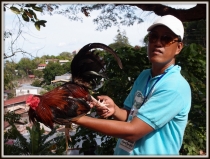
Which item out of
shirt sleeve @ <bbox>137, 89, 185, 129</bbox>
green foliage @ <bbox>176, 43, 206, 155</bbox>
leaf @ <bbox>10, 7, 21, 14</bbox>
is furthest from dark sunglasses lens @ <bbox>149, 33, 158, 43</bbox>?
green foliage @ <bbox>176, 43, 206, 155</bbox>

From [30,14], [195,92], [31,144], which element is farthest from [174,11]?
[31,144]

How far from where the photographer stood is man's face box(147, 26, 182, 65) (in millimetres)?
1283

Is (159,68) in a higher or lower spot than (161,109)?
higher

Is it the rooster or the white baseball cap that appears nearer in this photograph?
the white baseball cap

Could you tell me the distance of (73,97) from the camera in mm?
1624

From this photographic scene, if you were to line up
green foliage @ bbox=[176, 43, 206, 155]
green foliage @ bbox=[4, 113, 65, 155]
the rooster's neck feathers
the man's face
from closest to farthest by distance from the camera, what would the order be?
the man's face < the rooster's neck feathers < green foliage @ bbox=[176, 43, 206, 155] < green foliage @ bbox=[4, 113, 65, 155]

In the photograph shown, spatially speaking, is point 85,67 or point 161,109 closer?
point 161,109

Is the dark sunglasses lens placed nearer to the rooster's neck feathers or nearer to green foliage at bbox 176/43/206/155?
the rooster's neck feathers

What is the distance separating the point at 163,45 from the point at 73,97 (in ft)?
2.38

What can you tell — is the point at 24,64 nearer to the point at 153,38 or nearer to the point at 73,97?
the point at 73,97

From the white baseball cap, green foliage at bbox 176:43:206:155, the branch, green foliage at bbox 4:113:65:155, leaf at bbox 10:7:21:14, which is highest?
the branch

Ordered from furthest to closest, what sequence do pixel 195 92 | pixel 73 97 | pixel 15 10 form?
pixel 195 92, pixel 15 10, pixel 73 97

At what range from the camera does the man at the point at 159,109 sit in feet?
3.87

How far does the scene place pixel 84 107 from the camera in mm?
1529
